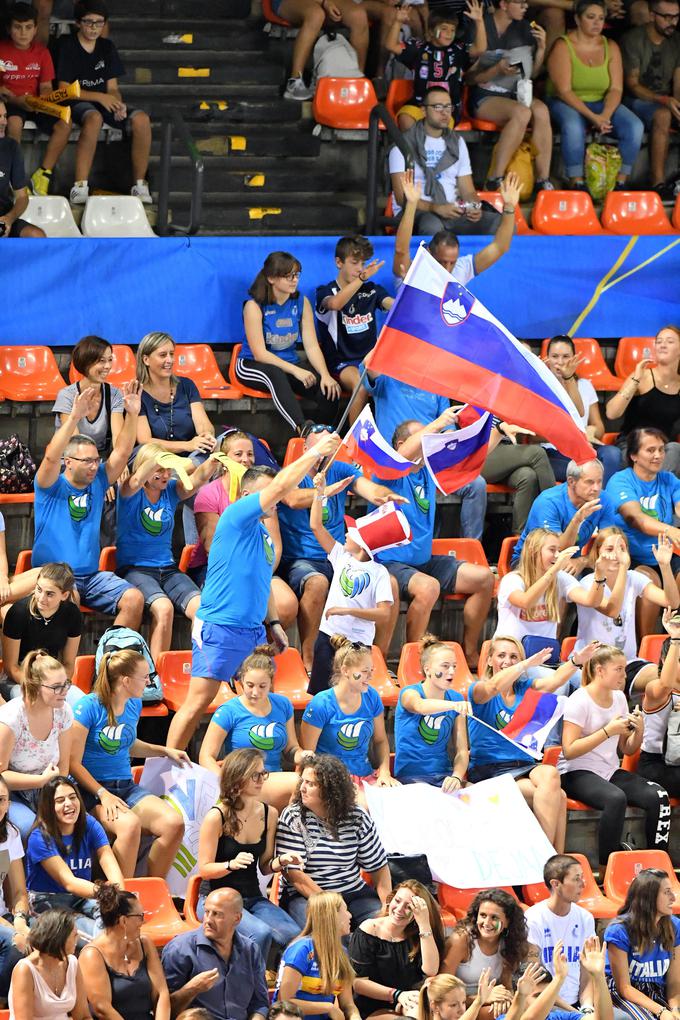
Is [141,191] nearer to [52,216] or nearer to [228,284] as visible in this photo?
[52,216]

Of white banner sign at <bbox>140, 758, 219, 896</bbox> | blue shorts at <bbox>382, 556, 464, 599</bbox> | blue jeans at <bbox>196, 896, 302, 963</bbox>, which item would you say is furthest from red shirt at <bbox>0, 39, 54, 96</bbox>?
blue jeans at <bbox>196, 896, 302, 963</bbox>

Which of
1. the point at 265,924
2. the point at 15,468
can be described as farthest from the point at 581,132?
the point at 265,924

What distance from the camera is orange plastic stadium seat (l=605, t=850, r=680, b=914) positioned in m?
9.96

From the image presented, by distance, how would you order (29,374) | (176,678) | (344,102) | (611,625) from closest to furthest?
(176,678), (611,625), (29,374), (344,102)

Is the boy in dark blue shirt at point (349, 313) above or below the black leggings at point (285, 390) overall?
above

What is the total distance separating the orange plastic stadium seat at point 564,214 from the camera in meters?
13.9

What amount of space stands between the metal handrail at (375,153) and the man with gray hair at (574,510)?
7.42 ft

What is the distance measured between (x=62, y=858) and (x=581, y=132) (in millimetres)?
7348

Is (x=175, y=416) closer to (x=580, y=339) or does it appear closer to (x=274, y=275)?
(x=274, y=275)

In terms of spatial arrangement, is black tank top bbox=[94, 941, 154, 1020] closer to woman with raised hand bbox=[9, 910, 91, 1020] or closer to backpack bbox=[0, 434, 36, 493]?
woman with raised hand bbox=[9, 910, 91, 1020]

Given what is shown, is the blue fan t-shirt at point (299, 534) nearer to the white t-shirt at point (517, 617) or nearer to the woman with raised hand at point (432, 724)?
the white t-shirt at point (517, 617)

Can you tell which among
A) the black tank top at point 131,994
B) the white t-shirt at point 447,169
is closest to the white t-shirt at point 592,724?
the black tank top at point 131,994

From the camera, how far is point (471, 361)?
10.6 meters

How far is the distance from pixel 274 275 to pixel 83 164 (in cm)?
157
